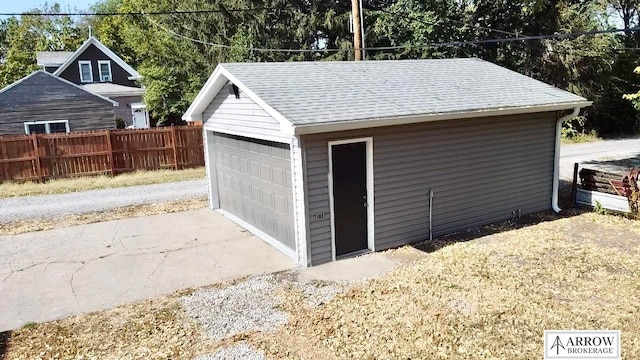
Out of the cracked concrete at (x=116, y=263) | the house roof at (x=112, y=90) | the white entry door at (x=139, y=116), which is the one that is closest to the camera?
the cracked concrete at (x=116, y=263)

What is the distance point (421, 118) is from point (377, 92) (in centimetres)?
125

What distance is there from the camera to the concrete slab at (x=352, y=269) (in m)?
7.12

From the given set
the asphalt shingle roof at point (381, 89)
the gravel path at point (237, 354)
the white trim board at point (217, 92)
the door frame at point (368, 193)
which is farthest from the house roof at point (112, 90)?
the gravel path at point (237, 354)

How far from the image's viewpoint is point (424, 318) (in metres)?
5.58

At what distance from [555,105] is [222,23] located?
18.9 meters

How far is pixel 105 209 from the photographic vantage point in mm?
12148

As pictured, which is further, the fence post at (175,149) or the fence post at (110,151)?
the fence post at (175,149)

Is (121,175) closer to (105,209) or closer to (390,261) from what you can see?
(105,209)

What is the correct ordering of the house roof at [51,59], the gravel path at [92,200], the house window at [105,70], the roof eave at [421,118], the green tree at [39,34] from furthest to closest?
the green tree at [39,34] → the house roof at [51,59] → the house window at [105,70] → the gravel path at [92,200] → the roof eave at [421,118]

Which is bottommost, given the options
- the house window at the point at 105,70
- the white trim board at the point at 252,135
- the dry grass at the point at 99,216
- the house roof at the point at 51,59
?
the dry grass at the point at 99,216

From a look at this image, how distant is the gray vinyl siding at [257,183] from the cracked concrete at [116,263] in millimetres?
391

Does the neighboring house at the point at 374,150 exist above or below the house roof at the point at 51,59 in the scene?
below

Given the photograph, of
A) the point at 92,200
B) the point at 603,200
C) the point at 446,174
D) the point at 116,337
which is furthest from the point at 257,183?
the point at 603,200

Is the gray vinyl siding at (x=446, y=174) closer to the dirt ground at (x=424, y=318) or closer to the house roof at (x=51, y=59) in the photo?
the dirt ground at (x=424, y=318)
